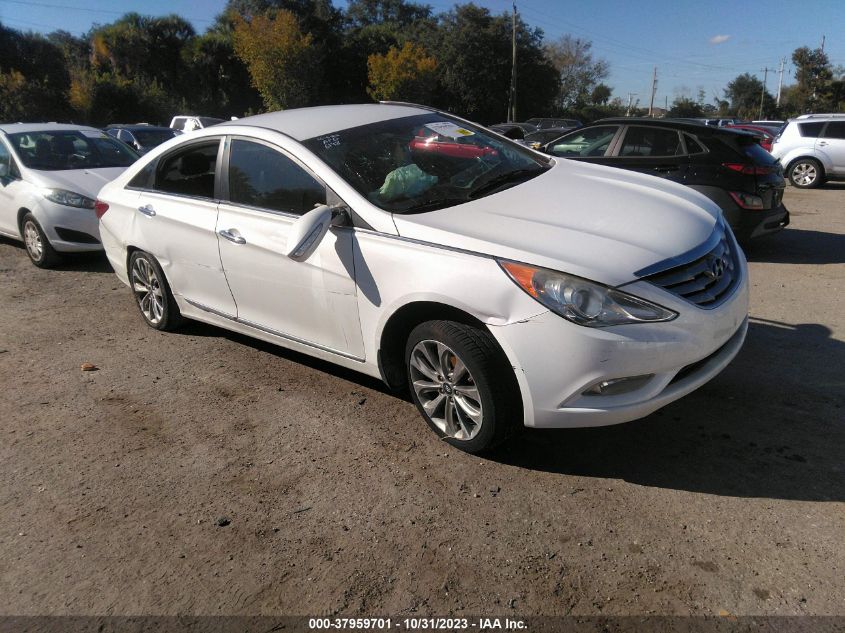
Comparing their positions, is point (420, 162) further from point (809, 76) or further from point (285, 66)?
point (809, 76)

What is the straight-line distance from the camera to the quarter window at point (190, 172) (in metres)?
4.56

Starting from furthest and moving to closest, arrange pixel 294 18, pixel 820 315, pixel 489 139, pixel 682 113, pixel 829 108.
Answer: pixel 682 113, pixel 829 108, pixel 294 18, pixel 820 315, pixel 489 139

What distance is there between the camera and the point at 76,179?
7.88m

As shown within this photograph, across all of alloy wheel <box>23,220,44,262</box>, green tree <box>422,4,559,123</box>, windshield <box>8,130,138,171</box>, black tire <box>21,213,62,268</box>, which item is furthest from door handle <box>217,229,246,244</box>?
green tree <box>422,4,559,123</box>

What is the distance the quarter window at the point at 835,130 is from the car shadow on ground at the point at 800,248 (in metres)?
6.43

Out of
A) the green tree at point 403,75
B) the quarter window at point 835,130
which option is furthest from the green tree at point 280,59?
the quarter window at point 835,130

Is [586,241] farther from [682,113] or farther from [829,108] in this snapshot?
[682,113]

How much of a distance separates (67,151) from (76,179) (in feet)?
2.66

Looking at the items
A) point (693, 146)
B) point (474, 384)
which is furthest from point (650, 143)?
point (474, 384)

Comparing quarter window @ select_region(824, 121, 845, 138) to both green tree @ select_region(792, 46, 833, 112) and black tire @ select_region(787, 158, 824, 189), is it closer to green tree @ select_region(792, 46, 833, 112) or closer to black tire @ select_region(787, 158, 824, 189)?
black tire @ select_region(787, 158, 824, 189)

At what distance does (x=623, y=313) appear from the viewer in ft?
9.56

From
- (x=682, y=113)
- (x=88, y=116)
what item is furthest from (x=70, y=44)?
(x=682, y=113)

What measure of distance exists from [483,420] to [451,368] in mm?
305

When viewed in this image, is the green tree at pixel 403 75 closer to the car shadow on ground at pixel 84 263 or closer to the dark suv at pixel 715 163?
the car shadow on ground at pixel 84 263
